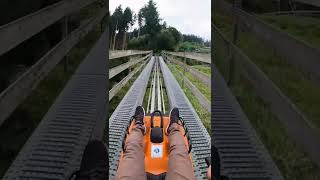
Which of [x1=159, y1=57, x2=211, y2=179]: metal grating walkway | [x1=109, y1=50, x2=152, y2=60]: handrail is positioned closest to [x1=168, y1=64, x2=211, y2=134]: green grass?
[x1=159, y1=57, x2=211, y2=179]: metal grating walkway

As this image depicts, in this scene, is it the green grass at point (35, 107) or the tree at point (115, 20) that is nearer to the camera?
the tree at point (115, 20)

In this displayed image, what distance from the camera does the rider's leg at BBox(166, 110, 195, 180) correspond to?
116 centimetres

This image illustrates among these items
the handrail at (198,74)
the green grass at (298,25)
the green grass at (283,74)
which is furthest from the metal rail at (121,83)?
the green grass at (298,25)

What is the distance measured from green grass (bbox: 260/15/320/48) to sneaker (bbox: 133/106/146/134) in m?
0.54

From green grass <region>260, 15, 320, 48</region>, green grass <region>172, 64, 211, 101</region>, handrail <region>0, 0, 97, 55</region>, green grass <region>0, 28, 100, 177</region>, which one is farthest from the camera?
green grass <region>0, 28, 100, 177</region>

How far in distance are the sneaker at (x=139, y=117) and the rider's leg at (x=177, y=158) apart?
9cm

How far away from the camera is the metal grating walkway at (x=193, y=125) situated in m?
1.30

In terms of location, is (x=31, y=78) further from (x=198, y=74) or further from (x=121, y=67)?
(x=198, y=74)

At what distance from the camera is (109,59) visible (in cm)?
122

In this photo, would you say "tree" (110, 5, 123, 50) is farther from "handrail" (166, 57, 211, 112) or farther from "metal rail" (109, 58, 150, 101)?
"handrail" (166, 57, 211, 112)

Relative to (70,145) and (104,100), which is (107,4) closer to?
(104,100)

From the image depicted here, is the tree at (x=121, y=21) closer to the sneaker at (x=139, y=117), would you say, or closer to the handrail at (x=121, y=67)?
the handrail at (x=121, y=67)

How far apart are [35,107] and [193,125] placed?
67cm

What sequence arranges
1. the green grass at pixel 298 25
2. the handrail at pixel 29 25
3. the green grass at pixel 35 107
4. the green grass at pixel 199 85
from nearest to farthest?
the handrail at pixel 29 25, the green grass at pixel 298 25, the green grass at pixel 199 85, the green grass at pixel 35 107
